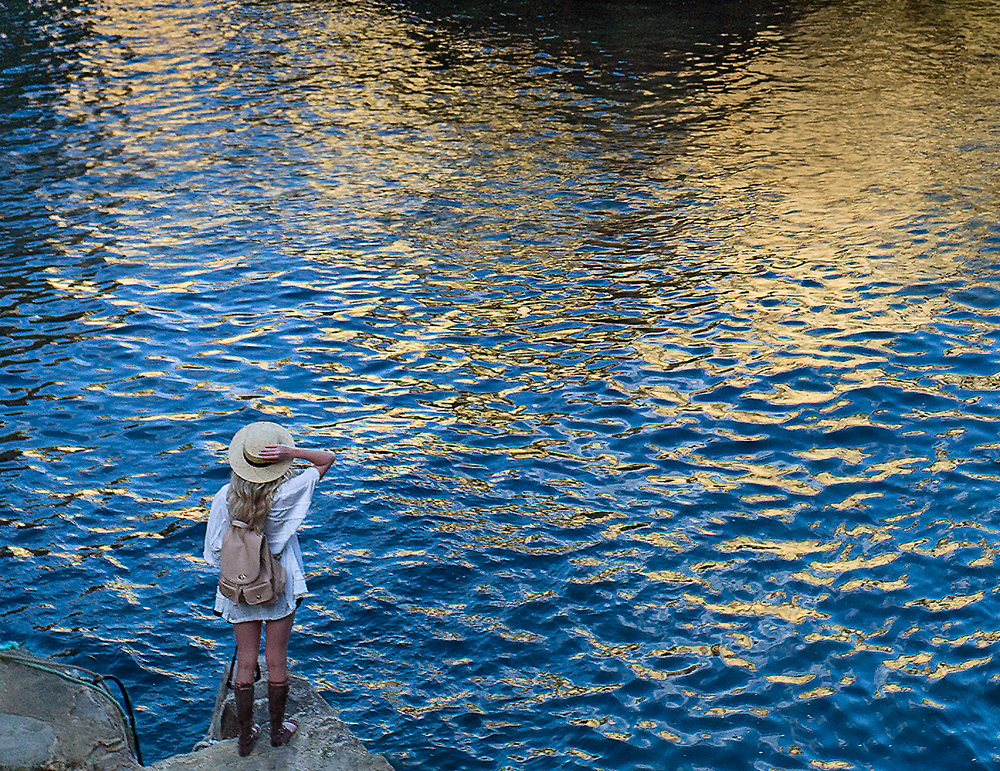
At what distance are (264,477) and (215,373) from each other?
9077 millimetres

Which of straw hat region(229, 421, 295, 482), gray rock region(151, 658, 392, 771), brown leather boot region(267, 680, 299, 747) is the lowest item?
gray rock region(151, 658, 392, 771)

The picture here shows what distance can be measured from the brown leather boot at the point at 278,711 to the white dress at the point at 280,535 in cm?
55

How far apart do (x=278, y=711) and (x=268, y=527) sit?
4.92 ft

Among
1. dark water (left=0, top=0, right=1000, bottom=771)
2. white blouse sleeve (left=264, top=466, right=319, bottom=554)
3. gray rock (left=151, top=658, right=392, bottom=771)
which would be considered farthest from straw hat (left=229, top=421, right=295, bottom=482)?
dark water (left=0, top=0, right=1000, bottom=771)

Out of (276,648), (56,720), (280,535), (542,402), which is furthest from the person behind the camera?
(542,402)

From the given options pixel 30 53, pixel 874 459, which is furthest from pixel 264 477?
pixel 30 53

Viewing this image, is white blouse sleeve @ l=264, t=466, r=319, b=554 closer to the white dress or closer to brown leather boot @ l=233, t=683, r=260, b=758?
the white dress

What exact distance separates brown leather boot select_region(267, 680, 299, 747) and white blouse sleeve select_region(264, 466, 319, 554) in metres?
1.10

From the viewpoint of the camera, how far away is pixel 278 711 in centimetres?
870

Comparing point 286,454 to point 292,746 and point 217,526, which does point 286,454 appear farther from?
point 292,746

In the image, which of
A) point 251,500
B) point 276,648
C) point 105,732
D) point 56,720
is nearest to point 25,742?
point 56,720

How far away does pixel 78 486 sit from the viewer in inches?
551

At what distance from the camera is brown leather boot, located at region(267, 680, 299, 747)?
865cm

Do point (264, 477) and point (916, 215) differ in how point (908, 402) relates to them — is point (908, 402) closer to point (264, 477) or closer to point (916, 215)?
point (916, 215)
